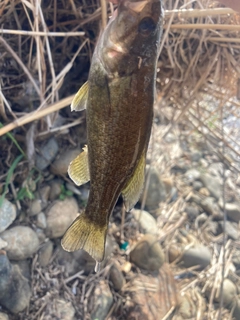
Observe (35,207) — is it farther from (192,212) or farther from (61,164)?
(192,212)

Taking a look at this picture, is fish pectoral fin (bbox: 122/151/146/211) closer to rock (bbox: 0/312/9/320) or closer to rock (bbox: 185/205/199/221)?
rock (bbox: 0/312/9/320)

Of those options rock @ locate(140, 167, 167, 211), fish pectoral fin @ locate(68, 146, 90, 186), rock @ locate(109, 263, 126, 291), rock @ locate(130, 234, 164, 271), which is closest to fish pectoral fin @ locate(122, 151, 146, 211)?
fish pectoral fin @ locate(68, 146, 90, 186)

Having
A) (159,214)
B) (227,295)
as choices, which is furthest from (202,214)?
(227,295)

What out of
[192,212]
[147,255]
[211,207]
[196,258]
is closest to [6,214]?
[147,255]

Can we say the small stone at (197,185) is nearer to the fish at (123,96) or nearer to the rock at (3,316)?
the rock at (3,316)

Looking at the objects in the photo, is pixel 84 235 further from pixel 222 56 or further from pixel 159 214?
pixel 159 214
